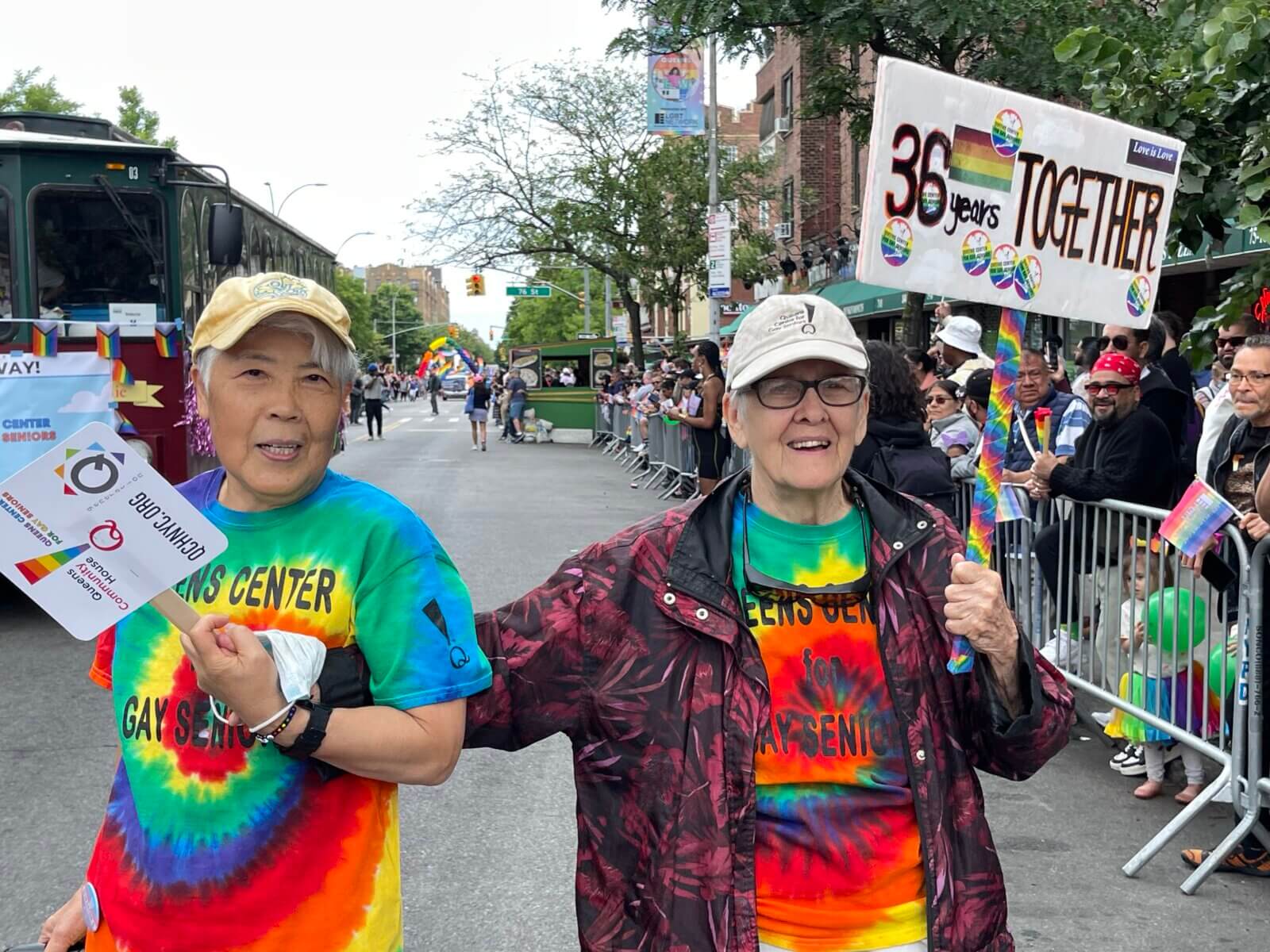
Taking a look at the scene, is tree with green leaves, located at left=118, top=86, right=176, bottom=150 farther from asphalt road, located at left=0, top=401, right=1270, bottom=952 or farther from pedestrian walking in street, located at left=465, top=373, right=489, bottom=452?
asphalt road, located at left=0, top=401, right=1270, bottom=952

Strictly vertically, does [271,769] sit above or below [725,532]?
below

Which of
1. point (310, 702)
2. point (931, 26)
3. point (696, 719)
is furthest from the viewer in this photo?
point (931, 26)

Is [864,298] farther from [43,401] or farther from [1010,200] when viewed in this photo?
[1010,200]

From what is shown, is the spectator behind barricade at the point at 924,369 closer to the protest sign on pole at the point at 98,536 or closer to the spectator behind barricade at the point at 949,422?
the spectator behind barricade at the point at 949,422

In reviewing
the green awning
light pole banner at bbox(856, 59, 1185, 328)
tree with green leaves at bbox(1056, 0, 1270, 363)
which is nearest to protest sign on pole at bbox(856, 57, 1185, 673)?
light pole banner at bbox(856, 59, 1185, 328)

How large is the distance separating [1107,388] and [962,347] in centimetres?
180

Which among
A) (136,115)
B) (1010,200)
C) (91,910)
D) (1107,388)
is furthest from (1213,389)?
(136,115)

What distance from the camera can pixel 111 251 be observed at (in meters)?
9.70

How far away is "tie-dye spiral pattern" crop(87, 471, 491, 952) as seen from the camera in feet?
6.55

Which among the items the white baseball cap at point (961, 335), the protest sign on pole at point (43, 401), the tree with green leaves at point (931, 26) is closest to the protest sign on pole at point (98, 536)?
the protest sign on pole at point (43, 401)

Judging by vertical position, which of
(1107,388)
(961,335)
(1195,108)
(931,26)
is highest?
(931,26)

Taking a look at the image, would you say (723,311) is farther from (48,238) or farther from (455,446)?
(48,238)

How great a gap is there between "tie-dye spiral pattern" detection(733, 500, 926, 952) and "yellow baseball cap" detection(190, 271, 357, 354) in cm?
82

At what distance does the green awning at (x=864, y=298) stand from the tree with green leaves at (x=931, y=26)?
10.5 meters
